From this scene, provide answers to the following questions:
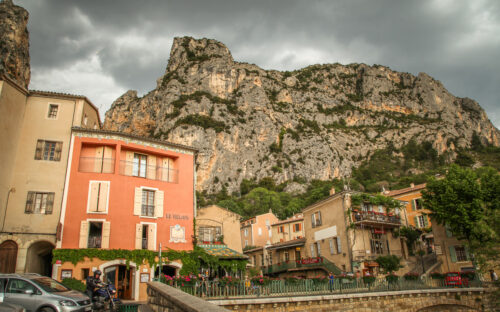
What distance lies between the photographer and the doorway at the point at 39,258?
20.2 meters

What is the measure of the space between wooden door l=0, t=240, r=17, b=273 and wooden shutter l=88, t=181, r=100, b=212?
4566mm

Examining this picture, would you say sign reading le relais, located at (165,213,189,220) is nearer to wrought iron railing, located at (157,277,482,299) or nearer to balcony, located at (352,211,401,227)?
wrought iron railing, located at (157,277,482,299)

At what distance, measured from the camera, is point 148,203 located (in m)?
23.9

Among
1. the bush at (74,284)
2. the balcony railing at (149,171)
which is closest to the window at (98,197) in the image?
the balcony railing at (149,171)

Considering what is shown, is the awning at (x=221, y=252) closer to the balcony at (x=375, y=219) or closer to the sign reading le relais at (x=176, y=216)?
the sign reading le relais at (x=176, y=216)

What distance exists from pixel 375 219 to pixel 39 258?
28.1 metres

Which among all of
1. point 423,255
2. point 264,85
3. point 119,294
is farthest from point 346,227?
point 264,85

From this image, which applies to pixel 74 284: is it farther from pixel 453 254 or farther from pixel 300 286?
pixel 453 254

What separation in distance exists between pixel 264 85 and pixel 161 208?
11040 cm

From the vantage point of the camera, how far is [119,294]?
2153cm

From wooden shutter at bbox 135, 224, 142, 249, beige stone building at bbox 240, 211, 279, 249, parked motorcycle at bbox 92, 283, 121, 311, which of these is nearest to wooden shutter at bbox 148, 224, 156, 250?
wooden shutter at bbox 135, 224, 142, 249

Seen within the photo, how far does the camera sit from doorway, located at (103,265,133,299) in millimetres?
21062

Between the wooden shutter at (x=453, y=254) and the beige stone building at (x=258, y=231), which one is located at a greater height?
the beige stone building at (x=258, y=231)

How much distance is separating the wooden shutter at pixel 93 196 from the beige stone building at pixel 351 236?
21.6 m
